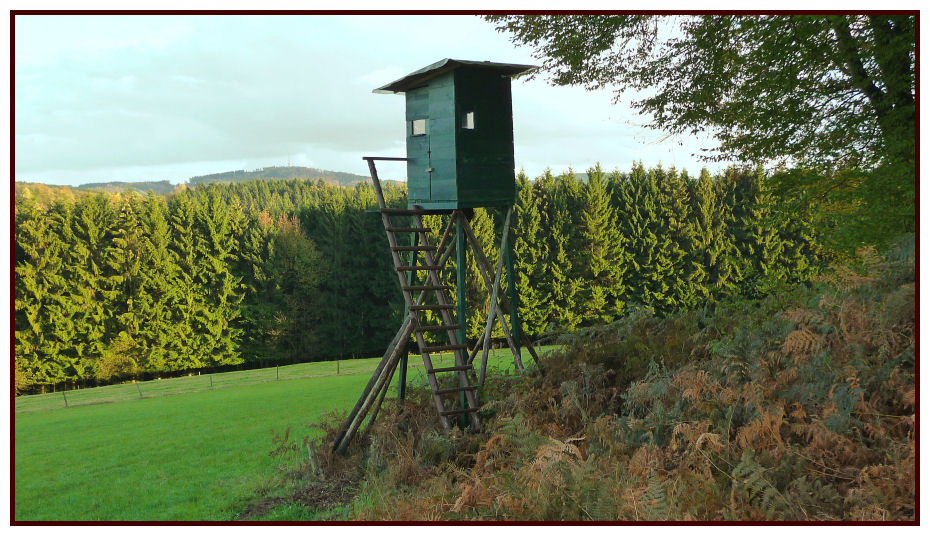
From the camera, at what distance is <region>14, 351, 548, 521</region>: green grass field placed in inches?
436

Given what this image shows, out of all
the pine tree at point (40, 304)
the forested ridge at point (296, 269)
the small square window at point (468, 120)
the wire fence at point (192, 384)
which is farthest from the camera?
the forested ridge at point (296, 269)

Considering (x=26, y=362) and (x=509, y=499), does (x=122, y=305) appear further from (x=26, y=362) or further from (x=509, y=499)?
(x=509, y=499)

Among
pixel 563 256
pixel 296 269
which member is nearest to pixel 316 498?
pixel 563 256

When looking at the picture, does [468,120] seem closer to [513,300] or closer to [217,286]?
[513,300]

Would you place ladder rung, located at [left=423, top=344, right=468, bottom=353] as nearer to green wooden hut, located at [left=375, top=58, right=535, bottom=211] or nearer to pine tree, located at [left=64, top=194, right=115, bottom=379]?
green wooden hut, located at [left=375, top=58, right=535, bottom=211]

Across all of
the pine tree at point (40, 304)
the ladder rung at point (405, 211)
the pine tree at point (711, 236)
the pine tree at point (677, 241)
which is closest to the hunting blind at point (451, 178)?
the ladder rung at point (405, 211)

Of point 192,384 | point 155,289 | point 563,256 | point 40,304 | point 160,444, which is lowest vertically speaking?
point 192,384

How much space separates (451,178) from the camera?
12.1 meters

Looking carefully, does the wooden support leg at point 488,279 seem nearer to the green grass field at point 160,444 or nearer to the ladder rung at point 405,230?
the green grass field at point 160,444

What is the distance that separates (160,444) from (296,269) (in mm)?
23997

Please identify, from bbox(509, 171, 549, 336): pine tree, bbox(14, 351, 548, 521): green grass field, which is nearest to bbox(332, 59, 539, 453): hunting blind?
bbox(14, 351, 548, 521): green grass field

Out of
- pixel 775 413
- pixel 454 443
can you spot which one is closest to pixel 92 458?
pixel 454 443

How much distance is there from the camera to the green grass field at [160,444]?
36.3ft

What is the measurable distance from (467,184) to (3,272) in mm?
6854
